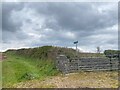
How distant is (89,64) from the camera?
21.2 metres

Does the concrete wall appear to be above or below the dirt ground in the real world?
above

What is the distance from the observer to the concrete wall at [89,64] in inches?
814

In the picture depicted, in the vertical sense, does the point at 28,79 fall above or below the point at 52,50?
below

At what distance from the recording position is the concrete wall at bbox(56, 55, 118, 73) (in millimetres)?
20688

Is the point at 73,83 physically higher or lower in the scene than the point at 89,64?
lower

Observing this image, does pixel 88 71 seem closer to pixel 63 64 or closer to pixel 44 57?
pixel 63 64

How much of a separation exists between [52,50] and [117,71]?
8.40 metres

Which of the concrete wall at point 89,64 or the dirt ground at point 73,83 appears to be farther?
the concrete wall at point 89,64

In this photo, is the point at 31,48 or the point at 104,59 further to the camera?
the point at 31,48

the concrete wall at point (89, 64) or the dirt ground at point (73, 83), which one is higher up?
the concrete wall at point (89, 64)

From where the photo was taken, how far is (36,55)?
30.9 metres

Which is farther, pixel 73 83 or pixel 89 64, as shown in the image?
pixel 89 64

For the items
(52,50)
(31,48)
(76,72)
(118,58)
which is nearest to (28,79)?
(76,72)

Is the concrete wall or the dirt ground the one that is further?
the concrete wall
